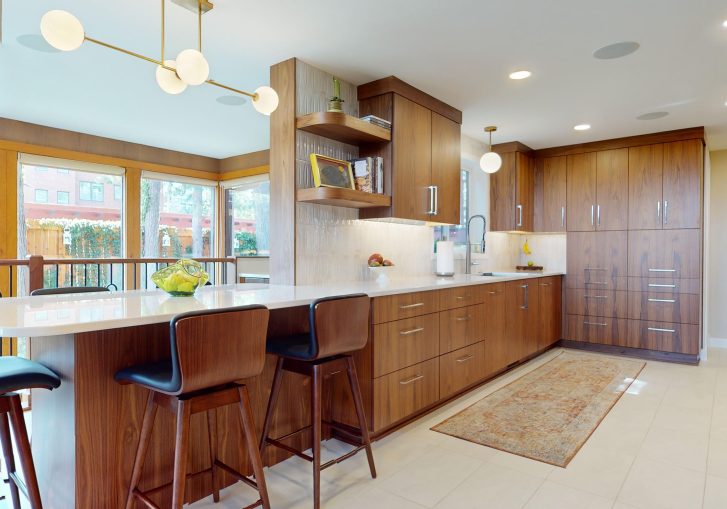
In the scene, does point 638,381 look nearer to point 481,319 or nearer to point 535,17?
point 481,319

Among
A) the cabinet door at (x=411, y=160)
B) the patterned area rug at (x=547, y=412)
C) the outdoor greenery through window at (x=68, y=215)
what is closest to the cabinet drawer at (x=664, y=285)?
the patterned area rug at (x=547, y=412)

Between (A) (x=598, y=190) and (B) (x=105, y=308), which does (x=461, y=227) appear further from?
(B) (x=105, y=308)

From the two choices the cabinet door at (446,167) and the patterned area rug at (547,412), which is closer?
the patterned area rug at (547,412)

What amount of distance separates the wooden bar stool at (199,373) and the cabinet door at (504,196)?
410cm

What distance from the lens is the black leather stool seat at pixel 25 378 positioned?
1.53 m

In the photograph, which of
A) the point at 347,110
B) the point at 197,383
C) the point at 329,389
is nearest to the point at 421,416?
the point at 329,389

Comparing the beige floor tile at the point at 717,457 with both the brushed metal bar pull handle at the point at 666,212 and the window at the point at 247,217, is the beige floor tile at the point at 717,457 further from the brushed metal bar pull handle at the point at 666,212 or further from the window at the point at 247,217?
the window at the point at 247,217

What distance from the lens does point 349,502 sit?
6.77 ft

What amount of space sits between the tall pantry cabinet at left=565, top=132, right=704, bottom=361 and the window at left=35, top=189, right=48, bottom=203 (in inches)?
239

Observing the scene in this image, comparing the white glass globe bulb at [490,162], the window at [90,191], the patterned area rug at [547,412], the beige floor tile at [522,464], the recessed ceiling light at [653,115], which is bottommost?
the beige floor tile at [522,464]

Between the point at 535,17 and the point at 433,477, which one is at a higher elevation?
the point at 535,17

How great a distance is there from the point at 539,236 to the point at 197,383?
202 inches

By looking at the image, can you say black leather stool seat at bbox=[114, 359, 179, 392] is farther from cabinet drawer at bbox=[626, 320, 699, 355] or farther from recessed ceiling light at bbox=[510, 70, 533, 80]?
cabinet drawer at bbox=[626, 320, 699, 355]

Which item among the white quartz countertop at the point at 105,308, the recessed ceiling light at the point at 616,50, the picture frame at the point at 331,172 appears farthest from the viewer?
the picture frame at the point at 331,172
